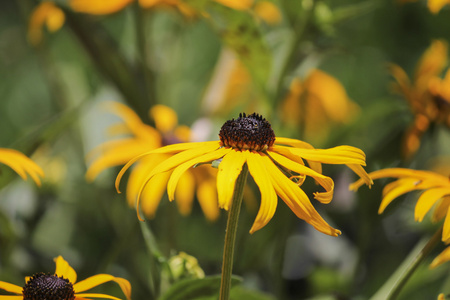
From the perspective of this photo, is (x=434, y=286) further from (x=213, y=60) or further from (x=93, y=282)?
(x=213, y=60)

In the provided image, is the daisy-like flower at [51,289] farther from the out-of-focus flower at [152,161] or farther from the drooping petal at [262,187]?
the out-of-focus flower at [152,161]

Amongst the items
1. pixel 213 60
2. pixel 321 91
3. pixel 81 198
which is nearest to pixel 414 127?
pixel 321 91

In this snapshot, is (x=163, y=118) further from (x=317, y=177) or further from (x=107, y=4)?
(x=317, y=177)

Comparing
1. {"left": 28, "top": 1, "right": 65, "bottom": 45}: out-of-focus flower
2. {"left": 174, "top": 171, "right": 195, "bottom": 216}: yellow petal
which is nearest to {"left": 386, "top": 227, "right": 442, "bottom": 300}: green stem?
{"left": 174, "top": 171, "right": 195, "bottom": 216}: yellow petal

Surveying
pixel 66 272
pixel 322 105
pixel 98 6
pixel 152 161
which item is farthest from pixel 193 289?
pixel 322 105

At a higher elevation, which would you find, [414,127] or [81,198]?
[81,198]

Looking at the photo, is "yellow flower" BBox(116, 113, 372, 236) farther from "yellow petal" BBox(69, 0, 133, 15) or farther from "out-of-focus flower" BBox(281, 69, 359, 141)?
"out-of-focus flower" BBox(281, 69, 359, 141)

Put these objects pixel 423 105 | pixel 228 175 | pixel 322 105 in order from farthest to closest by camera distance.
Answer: pixel 322 105, pixel 423 105, pixel 228 175
